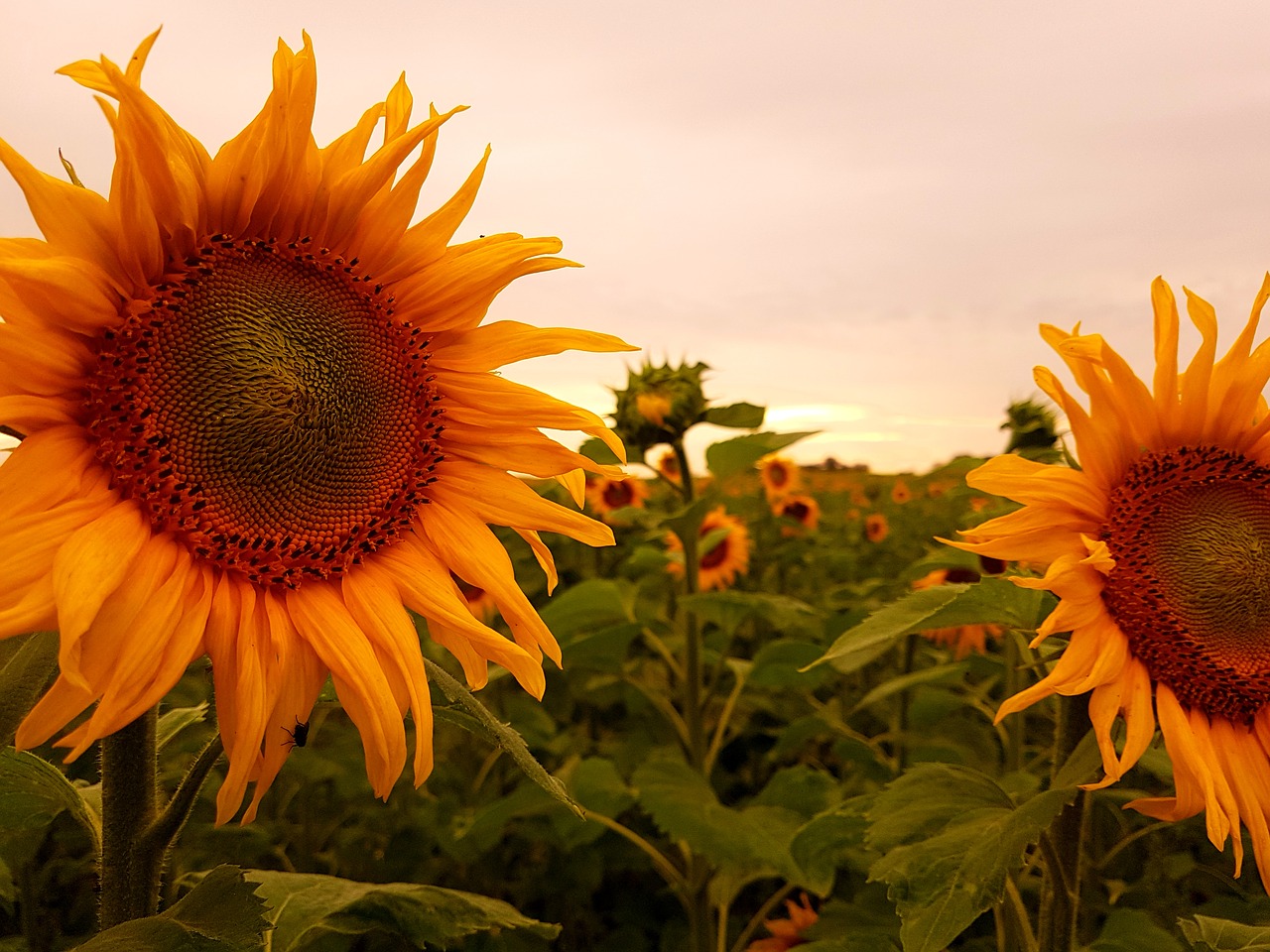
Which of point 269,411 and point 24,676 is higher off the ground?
point 269,411

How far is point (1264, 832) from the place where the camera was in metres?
1.58

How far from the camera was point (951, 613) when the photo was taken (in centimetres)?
171

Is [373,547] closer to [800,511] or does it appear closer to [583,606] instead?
[583,606]

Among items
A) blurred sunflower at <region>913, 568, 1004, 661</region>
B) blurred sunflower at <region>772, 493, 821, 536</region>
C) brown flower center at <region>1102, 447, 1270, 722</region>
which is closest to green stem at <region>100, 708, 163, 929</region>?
brown flower center at <region>1102, 447, 1270, 722</region>

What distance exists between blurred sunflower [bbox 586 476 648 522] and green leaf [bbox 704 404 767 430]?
7.93 feet

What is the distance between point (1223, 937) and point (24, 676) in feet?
6.45

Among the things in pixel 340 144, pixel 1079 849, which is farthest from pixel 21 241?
pixel 1079 849

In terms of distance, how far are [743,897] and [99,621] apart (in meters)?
3.53

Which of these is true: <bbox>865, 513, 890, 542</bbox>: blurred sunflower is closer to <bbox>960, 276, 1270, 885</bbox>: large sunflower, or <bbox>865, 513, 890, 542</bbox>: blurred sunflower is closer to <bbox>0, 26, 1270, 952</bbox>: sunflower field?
<bbox>0, 26, 1270, 952</bbox>: sunflower field

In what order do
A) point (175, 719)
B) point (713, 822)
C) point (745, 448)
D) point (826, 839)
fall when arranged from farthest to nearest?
point (745, 448) → point (713, 822) → point (826, 839) → point (175, 719)

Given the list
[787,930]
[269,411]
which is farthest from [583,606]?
[269,411]

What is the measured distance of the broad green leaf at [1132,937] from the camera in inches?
71.8

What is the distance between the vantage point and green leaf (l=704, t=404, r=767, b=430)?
315cm

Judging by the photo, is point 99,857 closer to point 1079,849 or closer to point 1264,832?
point 1079,849
